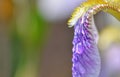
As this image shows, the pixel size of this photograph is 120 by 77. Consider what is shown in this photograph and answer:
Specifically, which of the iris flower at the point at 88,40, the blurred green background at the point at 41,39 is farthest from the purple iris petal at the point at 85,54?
the blurred green background at the point at 41,39

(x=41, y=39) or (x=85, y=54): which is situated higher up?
(x=41, y=39)

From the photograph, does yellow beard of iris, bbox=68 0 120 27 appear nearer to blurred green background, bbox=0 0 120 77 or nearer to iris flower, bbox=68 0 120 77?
iris flower, bbox=68 0 120 77

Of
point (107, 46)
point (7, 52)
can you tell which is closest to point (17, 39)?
point (7, 52)

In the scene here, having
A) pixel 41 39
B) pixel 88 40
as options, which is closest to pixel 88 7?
pixel 88 40

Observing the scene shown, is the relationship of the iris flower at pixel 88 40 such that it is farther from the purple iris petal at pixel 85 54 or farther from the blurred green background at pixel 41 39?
the blurred green background at pixel 41 39

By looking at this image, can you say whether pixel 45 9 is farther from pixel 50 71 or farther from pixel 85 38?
pixel 85 38

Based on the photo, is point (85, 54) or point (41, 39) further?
point (41, 39)

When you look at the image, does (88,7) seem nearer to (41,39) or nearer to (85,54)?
(85,54)
